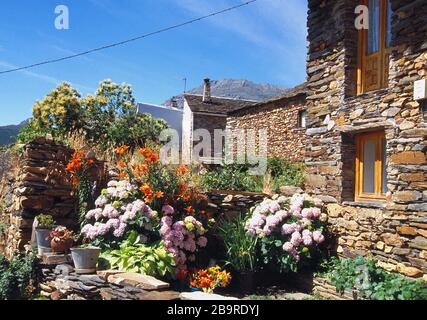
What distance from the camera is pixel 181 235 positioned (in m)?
7.19

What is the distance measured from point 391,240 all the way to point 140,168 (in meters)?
4.31

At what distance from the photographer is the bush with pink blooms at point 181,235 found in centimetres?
709

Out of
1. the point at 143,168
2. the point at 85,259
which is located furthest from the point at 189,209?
the point at 85,259

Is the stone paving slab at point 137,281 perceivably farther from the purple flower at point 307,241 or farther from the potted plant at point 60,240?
the purple flower at point 307,241

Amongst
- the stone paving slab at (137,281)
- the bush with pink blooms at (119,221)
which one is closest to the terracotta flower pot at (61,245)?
the bush with pink blooms at (119,221)

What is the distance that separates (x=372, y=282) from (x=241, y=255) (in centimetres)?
209

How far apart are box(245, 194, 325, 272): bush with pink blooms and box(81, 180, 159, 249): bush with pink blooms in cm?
182

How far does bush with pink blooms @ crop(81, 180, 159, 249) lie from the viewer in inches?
278

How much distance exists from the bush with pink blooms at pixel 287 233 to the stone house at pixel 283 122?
9.16 meters

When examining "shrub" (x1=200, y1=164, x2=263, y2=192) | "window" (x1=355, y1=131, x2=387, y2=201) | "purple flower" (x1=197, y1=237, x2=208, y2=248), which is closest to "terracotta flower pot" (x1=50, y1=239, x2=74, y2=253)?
"purple flower" (x1=197, y1=237, x2=208, y2=248)

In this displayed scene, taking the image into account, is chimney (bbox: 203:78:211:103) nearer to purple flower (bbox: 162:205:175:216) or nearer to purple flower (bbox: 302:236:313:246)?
purple flower (bbox: 162:205:175:216)

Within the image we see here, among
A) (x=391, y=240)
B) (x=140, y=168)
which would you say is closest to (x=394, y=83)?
(x=391, y=240)

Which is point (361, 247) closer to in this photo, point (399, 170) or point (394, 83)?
point (399, 170)

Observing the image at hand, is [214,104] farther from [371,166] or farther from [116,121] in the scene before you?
[371,166]
